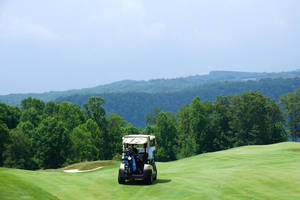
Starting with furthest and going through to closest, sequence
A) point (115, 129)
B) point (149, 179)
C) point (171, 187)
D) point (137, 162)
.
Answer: point (115, 129), point (149, 179), point (137, 162), point (171, 187)

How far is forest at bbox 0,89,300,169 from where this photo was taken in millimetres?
77312

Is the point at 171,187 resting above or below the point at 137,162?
below

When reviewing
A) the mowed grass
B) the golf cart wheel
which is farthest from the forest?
the golf cart wheel

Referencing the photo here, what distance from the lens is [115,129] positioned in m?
98.6

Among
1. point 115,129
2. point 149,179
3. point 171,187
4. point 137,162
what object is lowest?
point 115,129

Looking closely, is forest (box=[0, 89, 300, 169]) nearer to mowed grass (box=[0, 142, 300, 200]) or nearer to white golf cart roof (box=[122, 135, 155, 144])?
mowed grass (box=[0, 142, 300, 200])

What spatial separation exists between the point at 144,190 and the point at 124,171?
6.58 ft

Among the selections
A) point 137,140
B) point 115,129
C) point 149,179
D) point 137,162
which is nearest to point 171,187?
point 149,179

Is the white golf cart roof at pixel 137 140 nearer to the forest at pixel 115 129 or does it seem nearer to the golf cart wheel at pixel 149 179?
the golf cart wheel at pixel 149 179

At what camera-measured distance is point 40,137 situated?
78000 millimetres

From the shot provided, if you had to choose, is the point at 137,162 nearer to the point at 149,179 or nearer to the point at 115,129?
the point at 149,179

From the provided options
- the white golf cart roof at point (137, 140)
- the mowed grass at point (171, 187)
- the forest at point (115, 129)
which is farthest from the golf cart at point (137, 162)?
the forest at point (115, 129)

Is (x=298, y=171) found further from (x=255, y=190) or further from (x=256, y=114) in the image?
(x=256, y=114)

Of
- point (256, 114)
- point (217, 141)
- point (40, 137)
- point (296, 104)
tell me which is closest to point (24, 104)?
point (40, 137)
